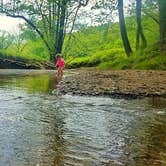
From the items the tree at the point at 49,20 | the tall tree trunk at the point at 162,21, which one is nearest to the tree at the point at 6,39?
the tree at the point at 49,20

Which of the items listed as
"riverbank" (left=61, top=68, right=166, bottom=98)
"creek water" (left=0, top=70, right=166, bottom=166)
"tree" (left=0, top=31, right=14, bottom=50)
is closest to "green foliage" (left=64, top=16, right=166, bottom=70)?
"riverbank" (left=61, top=68, right=166, bottom=98)

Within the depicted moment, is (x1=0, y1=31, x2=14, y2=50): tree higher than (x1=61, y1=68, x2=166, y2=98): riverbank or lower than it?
higher

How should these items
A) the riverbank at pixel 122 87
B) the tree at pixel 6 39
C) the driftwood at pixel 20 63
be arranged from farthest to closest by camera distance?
the tree at pixel 6 39 < the driftwood at pixel 20 63 < the riverbank at pixel 122 87

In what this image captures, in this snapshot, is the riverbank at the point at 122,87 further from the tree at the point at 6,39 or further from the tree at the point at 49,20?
the tree at the point at 6,39

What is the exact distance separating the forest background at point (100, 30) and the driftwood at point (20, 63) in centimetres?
79

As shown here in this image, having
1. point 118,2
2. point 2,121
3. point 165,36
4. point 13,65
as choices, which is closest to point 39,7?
point 13,65

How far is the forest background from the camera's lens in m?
24.9

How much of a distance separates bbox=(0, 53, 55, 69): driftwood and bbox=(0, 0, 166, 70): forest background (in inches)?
30.9

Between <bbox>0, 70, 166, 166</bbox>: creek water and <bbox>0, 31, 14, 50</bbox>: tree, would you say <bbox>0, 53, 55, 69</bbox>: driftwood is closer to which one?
<bbox>0, 70, 166, 166</bbox>: creek water

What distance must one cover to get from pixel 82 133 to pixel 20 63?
36513mm

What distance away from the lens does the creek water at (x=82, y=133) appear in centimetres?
536

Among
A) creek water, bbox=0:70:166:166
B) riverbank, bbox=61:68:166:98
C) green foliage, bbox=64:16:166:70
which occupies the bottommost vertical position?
creek water, bbox=0:70:166:166

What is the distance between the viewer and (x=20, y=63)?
42844mm

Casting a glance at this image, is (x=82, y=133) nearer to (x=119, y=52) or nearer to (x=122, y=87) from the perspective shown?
(x=122, y=87)
